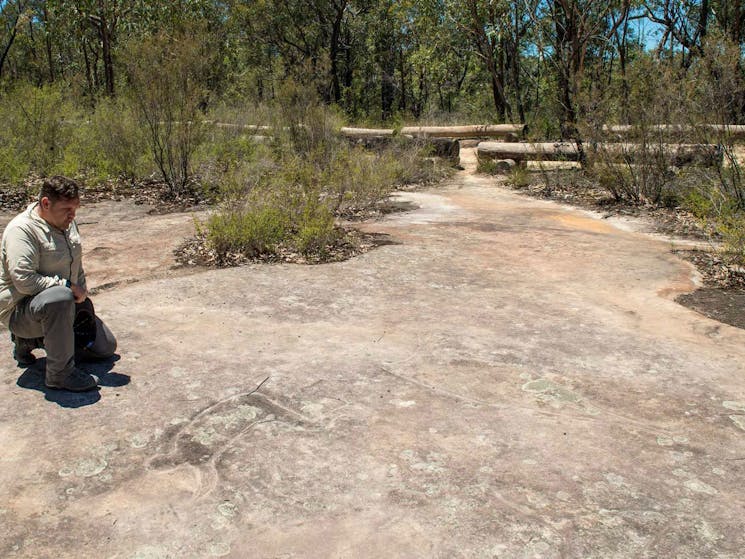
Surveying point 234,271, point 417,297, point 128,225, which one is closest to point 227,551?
point 417,297

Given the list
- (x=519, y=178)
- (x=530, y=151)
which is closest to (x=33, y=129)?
(x=519, y=178)

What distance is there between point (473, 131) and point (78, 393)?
14.7 m

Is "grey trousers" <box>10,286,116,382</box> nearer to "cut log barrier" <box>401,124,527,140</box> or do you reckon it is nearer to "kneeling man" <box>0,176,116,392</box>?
"kneeling man" <box>0,176,116,392</box>

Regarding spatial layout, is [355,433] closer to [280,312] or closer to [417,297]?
[280,312]

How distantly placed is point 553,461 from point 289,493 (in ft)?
3.87

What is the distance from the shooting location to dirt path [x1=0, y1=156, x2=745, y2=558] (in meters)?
2.54

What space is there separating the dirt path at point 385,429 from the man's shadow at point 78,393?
0.02 m

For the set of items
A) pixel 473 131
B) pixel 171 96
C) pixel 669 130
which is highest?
pixel 171 96

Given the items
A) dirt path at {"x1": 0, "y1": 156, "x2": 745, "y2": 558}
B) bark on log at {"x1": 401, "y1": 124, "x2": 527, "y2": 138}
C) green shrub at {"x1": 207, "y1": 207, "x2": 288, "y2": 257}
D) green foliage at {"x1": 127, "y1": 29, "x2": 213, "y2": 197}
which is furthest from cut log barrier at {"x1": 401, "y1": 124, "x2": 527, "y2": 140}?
dirt path at {"x1": 0, "y1": 156, "x2": 745, "y2": 558}

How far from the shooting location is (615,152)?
1045 cm

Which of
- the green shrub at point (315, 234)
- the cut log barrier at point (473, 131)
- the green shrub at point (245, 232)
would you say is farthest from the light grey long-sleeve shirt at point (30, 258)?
the cut log barrier at point (473, 131)

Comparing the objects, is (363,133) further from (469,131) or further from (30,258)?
(30,258)

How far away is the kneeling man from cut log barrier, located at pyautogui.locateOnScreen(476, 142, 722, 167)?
25.8 feet

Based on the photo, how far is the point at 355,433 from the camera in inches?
128
